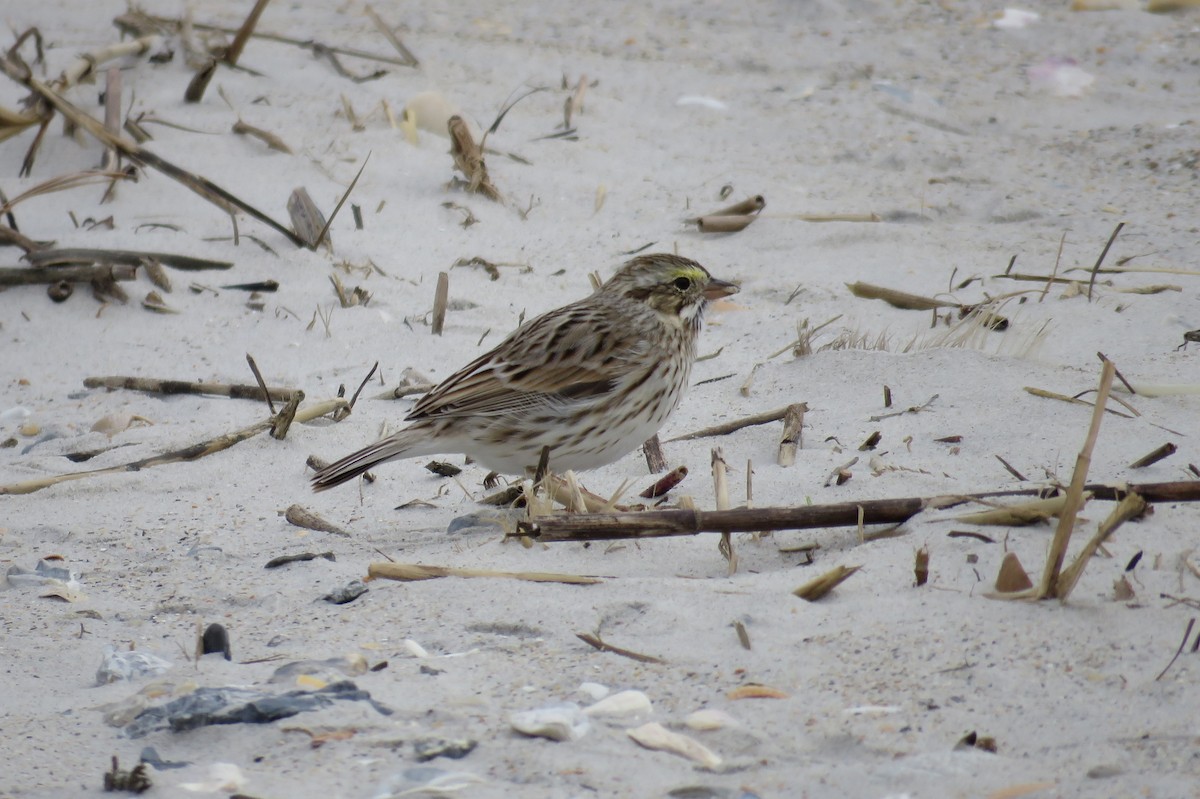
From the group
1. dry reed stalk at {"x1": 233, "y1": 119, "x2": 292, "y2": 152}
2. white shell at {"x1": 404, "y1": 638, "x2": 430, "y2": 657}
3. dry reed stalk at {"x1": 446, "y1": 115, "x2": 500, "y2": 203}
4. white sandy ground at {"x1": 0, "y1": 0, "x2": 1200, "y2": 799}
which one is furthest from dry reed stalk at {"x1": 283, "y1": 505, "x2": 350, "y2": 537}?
dry reed stalk at {"x1": 233, "y1": 119, "x2": 292, "y2": 152}

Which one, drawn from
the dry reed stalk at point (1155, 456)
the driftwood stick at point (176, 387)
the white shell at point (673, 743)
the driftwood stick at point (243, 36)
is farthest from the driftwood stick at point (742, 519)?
the driftwood stick at point (243, 36)

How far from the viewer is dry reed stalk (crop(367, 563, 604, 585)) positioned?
382 centimetres

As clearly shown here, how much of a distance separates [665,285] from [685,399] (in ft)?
1.80

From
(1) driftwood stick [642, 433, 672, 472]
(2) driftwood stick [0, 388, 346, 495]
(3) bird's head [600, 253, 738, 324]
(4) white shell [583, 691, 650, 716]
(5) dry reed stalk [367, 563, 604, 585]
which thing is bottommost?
(2) driftwood stick [0, 388, 346, 495]

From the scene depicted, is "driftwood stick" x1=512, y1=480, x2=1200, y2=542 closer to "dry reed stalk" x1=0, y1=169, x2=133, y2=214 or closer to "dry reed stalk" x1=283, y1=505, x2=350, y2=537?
"dry reed stalk" x1=283, y1=505, x2=350, y2=537

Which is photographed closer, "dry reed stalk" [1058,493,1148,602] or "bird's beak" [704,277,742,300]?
"dry reed stalk" [1058,493,1148,602]

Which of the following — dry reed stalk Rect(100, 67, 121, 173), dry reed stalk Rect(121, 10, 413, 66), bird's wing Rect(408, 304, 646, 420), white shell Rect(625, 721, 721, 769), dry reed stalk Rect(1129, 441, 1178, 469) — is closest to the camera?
white shell Rect(625, 721, 721, 769)

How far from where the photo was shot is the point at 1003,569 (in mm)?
3432

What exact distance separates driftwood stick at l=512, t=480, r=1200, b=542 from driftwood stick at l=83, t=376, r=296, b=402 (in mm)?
2249

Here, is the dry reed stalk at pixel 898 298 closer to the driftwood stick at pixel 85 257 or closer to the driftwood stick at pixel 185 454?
the driftwood stick at pixel 185 454

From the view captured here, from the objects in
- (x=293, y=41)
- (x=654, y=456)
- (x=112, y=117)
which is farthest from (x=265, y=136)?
(x=654, y=456)

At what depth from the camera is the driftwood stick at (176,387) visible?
5809 millimetres

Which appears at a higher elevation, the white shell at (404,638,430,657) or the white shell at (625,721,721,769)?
the white shell at (625,721,721,769)

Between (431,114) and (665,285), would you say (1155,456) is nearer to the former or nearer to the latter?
(665,285)
